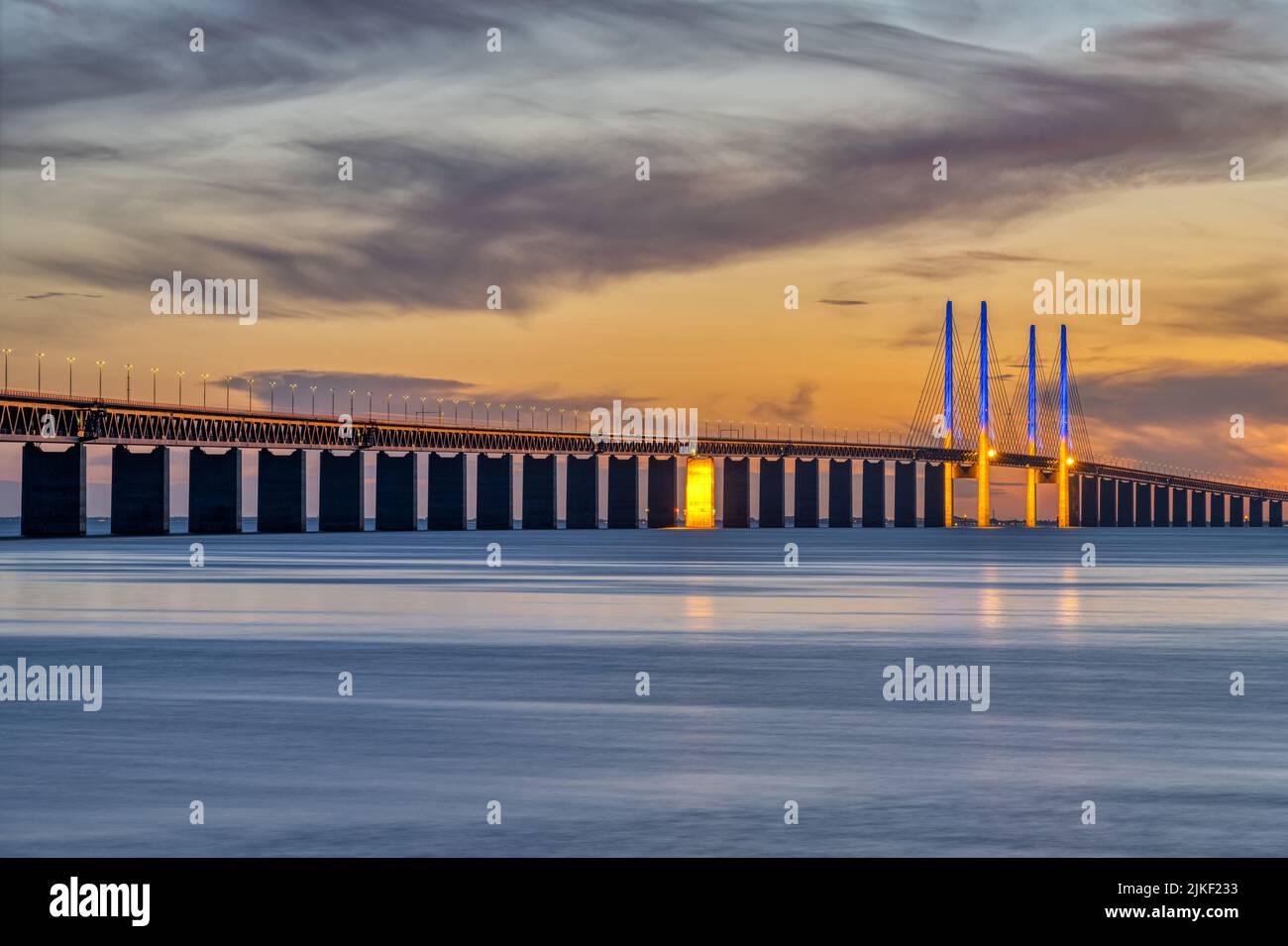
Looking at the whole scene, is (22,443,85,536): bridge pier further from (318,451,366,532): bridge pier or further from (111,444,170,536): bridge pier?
(318,451,366,532): bridge pier

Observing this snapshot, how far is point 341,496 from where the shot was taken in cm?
19625

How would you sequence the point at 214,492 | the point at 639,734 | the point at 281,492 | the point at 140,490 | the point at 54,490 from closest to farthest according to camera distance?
the point at 639,734 < the point at 54,490 < the point at 140,490 < the point at 214,492 < the point at 281,492

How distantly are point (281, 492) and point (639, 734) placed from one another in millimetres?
169038

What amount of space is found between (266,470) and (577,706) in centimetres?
16686

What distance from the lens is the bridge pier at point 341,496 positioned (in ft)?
638

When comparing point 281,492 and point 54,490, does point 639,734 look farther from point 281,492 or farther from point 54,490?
point 281,492

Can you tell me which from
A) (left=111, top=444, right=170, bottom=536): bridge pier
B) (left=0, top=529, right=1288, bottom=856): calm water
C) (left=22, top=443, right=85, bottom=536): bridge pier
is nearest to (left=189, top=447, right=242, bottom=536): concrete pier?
(left=111, top=444, right=170, bottom=536): bridge pier

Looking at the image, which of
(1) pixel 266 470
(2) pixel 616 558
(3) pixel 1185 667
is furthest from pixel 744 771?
(1) pixel 266 470

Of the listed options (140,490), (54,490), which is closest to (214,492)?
(140,490)

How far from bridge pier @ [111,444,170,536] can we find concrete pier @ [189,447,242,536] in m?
6.07

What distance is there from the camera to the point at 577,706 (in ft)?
76.3

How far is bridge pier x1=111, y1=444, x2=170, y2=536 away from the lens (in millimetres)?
162375
